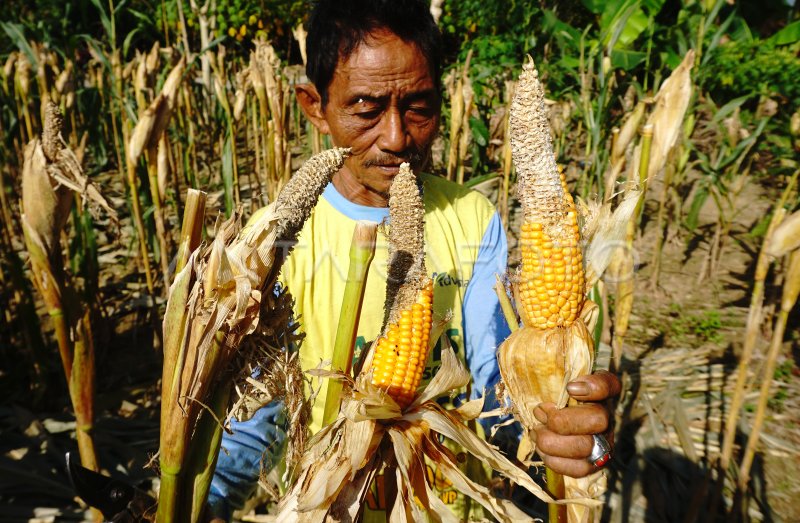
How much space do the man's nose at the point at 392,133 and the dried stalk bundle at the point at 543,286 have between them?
48 cm

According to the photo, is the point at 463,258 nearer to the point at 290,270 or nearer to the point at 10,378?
the point at 290,270

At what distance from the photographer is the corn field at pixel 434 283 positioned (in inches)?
30.8

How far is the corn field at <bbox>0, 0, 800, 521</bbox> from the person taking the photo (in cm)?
78

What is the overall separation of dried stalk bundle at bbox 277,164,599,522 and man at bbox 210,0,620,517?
33 cm

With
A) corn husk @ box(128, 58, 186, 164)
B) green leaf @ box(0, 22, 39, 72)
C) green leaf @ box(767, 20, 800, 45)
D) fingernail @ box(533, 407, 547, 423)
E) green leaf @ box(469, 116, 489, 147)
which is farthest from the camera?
green leaf @ box(767, 20, 800, 45)

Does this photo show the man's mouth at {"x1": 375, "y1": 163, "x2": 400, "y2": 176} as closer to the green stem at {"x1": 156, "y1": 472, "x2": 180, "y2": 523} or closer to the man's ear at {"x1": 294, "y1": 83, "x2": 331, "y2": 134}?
the man's ear at {"x1": 294, "y1": 83, "x2": 331, "y2": 134}

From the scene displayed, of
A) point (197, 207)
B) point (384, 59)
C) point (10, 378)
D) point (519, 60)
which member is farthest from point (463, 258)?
point (519, 60)

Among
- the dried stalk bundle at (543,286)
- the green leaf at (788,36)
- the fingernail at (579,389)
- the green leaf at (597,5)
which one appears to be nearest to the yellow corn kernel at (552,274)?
the dried stalk bundle at (543,286)

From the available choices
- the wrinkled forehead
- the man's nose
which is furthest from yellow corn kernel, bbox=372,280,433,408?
the wrinkled forehead

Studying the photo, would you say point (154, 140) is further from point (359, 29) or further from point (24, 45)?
point (24, 45)

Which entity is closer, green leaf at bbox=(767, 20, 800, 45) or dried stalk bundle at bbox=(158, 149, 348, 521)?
dried stalk bundle at bbox=(158, 149, 348, 521)

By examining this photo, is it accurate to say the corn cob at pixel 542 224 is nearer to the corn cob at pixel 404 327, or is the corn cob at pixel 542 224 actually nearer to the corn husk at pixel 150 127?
the corn cob at pixel 404 327

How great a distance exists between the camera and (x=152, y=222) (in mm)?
3559

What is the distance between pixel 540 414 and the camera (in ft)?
3.03
